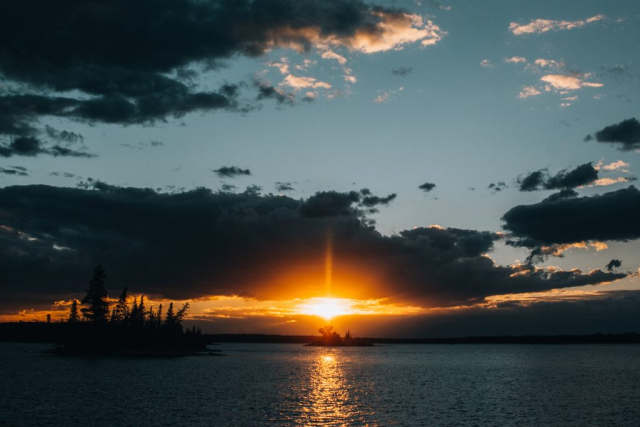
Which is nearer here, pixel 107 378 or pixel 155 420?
pixel 155 420

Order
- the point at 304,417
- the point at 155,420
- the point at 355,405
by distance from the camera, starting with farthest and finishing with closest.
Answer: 1. the point at 355,405
2. the point at 304,417
3. the point at 155,420

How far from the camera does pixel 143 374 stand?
453 feet

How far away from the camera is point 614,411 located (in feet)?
270

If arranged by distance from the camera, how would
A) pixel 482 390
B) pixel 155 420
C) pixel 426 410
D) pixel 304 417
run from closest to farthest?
pixel 155 420, pixel 304 417, pixel 426 410, pixel 482 390

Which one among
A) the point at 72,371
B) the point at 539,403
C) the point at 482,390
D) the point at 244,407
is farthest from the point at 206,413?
the point at 72,371

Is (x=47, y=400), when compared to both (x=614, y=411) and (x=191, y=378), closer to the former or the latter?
(x=191, y=378)

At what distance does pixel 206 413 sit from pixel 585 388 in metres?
85.7

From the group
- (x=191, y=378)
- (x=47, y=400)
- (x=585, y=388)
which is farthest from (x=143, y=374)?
(x=585, y=388)

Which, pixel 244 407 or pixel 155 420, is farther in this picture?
pixel 244 407

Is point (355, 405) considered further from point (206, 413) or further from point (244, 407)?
point (206, 413)

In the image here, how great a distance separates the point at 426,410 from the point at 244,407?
2692 cm

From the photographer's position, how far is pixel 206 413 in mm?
75000

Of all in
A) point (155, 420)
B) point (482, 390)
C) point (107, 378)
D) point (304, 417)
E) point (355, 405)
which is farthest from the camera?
point (107, 378)

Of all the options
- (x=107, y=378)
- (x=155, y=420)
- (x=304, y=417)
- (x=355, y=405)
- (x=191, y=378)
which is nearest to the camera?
(x=155, y=420)
